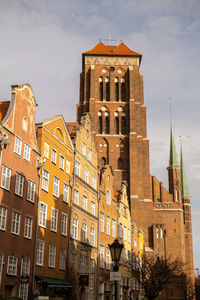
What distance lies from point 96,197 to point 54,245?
10.4m

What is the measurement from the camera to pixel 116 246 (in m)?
17.0

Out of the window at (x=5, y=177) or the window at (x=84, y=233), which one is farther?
the window at (x=84, y=233)

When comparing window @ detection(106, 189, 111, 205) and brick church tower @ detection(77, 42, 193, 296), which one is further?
brick church tower @ detection(77, 42, 193, 296)

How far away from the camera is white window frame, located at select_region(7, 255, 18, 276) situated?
79.2 ft

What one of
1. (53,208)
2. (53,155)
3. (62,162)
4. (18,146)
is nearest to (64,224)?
(53,208)

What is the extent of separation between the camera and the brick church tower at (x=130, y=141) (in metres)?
61.1

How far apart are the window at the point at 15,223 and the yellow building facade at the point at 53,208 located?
8.20 ft

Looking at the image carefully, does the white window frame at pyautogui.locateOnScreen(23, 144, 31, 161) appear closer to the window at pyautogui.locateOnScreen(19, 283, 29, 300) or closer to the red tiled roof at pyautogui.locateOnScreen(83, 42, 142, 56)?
the window at pyautogui.locateOnScreen(19, 283, 29, 300)

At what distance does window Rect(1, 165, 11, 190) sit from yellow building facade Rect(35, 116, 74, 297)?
13.0 feet

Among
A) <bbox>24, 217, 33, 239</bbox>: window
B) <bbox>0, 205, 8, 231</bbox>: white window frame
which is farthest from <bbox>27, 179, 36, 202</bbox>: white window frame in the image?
<bbox>0, 205, 8, 231</bbox>: white window frame

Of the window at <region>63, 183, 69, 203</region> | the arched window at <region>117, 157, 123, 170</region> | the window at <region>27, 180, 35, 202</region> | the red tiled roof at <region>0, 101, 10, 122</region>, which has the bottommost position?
Answer: the window at <region>27, 180, 35, 202</region>

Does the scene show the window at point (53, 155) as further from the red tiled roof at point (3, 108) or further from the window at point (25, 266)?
the window at point (25, 266)

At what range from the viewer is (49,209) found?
2962 cm

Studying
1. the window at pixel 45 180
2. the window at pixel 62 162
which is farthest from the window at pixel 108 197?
the window at pixel 45 180
